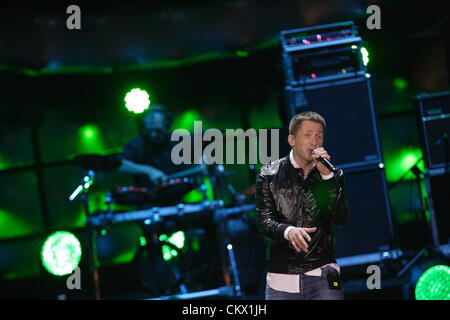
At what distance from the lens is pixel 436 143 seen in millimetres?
5102

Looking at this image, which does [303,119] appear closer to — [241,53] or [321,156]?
[321,156]

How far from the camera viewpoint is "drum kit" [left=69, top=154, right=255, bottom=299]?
5.27 m

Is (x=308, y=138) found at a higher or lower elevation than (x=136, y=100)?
lower

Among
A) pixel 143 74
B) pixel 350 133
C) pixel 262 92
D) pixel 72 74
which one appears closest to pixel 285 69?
pixel 350 133

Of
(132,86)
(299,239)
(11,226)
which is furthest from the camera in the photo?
(132,86)

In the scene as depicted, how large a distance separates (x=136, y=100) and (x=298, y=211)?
4.38m

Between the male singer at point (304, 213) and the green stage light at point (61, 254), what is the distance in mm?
3853

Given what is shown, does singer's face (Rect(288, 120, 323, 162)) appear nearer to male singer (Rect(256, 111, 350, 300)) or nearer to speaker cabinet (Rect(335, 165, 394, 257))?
male singer (Rect(256, 111, 350, 300))

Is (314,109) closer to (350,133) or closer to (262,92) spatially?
(350,133)

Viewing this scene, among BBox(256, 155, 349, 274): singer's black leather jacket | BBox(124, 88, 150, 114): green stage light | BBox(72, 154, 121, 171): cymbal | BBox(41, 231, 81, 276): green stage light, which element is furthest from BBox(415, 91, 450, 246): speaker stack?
BBox(41, 231, 81, 276): green stage light

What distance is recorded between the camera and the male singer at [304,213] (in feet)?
9.39

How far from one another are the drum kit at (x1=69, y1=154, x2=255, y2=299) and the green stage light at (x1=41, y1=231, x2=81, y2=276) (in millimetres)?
956

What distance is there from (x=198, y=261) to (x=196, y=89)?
2.84 m
